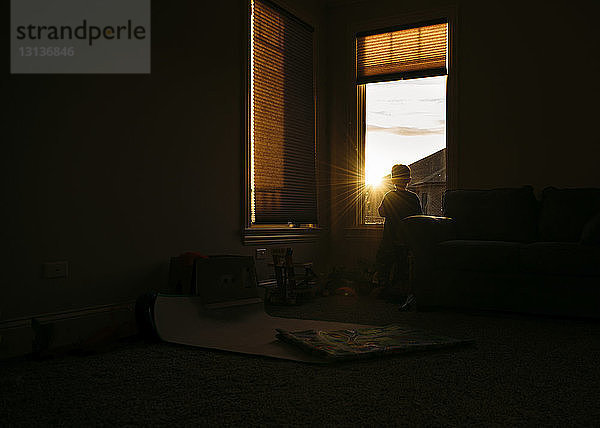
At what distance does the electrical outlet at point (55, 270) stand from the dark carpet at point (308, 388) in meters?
0.44

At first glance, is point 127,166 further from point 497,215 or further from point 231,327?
point 497,215

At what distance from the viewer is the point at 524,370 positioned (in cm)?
223

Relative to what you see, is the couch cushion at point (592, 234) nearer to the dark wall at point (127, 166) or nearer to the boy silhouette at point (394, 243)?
the boy silhouette at point (394, 243)

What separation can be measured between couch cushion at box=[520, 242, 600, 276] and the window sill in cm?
187

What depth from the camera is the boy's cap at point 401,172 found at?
4.83 metres

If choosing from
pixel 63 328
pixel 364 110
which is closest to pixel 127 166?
pixel 63 328

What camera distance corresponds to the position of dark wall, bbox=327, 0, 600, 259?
4.45 meters

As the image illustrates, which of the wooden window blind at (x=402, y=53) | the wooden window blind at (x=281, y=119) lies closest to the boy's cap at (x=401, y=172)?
the wooden window blind at (x=281, y=119)

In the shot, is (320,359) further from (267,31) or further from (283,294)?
(267,31)

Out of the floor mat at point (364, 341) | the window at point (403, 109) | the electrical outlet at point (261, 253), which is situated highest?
the window at point (403, 109)

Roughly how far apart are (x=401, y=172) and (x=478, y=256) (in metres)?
1.44

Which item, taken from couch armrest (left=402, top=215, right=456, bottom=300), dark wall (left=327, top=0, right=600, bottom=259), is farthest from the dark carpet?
dark wall (left=327, top=0, right=600, bottom=259)

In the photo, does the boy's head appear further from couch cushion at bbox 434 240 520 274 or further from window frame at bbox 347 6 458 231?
couch cushion at bbox 434 240 520 274

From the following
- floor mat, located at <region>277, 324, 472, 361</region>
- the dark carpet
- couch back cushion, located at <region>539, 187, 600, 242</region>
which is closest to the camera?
the dark carpet
